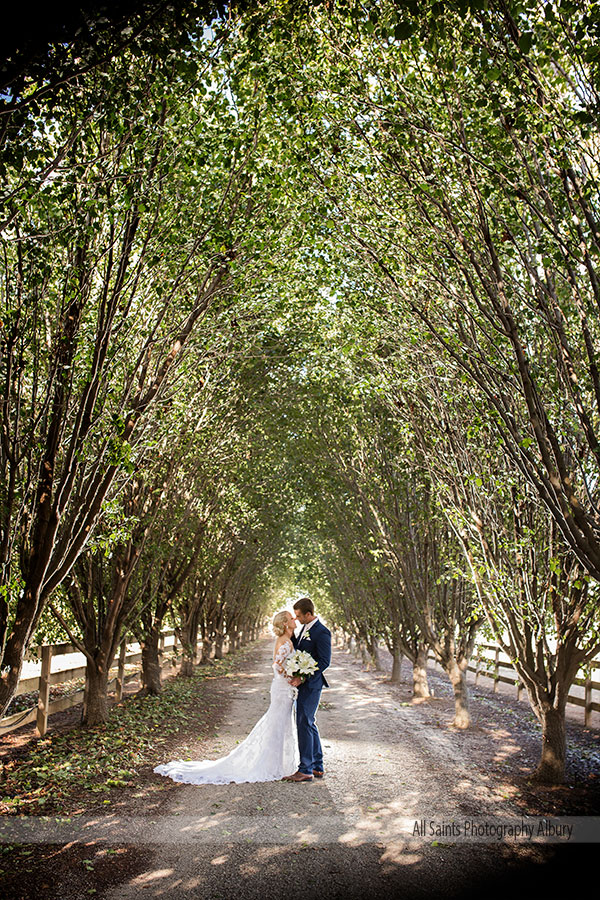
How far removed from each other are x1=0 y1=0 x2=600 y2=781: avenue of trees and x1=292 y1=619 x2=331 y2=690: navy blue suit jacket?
2187mm

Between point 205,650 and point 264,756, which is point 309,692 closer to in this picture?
point 264,756

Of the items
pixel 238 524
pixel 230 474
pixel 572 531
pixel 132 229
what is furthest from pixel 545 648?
pixel 238 524

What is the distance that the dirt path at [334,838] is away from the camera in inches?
178

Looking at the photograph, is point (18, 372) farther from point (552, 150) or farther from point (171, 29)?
point (552, 150)

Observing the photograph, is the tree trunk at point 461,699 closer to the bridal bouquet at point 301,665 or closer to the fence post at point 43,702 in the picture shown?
the bridal bouquet at point 301,665

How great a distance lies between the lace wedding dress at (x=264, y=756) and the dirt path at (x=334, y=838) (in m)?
0.29

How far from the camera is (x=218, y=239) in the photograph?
6.11 metres

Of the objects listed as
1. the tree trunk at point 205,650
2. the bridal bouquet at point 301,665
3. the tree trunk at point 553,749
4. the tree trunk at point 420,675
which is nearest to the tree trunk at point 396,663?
the tree trunk at point 420,675

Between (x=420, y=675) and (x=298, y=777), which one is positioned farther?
(x=420, y=675)

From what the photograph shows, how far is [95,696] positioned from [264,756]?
3335mm

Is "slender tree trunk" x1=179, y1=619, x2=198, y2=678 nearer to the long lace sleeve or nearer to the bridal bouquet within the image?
the long lace sleeve

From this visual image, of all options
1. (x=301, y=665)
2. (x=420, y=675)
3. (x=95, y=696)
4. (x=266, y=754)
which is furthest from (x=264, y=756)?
(x=420, y=675)

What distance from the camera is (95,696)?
9922 mm

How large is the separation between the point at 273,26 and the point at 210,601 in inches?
862
